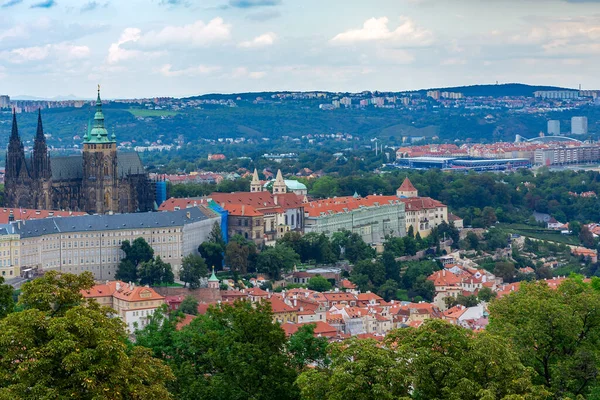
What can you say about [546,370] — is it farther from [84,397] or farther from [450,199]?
[450,199]

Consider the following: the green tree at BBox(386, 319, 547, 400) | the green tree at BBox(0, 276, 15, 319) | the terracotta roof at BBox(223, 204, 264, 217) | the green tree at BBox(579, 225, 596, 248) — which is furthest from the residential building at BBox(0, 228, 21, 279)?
the green tree at BBox(579, 225, 596, 248)

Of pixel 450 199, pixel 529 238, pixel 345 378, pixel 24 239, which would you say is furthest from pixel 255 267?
pixel 345 378

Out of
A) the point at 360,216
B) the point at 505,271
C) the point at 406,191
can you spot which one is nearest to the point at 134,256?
the point at 505,271

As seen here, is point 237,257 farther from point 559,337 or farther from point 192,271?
point 559,337

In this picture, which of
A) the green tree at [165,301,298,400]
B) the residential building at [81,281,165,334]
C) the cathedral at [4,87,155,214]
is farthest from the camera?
the cathedral at [4,87,155,214]

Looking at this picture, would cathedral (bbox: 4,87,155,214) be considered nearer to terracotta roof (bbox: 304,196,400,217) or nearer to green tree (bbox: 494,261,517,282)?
terracotta roof (bbox: 304,196,400,217)

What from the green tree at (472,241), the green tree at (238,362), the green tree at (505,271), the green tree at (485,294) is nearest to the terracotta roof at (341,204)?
the green tree at (472,241)

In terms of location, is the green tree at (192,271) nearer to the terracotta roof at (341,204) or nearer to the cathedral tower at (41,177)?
the cathedral tower at (41,177)
